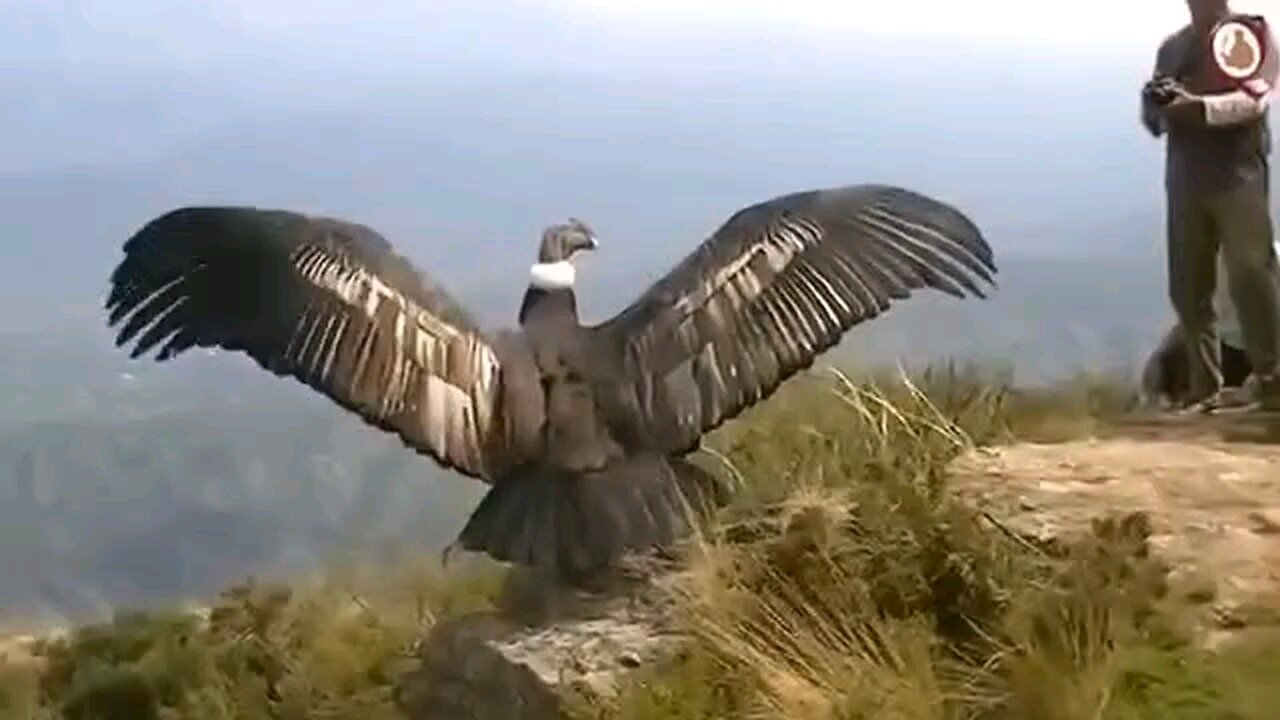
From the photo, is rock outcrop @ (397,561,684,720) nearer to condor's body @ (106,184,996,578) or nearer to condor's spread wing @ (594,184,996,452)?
condor's body @ (106,184,996,578)

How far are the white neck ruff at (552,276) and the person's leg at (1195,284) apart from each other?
2.49 metres

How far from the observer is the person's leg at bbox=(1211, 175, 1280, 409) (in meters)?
7.14

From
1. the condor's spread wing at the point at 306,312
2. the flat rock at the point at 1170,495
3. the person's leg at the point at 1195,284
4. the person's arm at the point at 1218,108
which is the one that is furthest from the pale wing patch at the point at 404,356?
the person's leg at the point at 1195,284

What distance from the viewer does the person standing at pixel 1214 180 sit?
7090 millimetres

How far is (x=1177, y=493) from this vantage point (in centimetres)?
651

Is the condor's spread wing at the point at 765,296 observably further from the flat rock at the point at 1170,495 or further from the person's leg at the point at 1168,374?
the person's leg at the point at 1168,374

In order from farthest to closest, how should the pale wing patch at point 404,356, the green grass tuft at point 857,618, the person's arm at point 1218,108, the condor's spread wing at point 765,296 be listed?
the person's arm at point 1218,108
the condor's spread wing at point 765,296
the pale wing patch at point 404,356
the green grass tuft at point 857,618

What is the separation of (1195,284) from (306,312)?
135 inches

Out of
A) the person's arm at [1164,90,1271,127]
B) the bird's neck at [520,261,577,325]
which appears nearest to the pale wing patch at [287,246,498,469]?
the bird's neck at [520,261,577,325]

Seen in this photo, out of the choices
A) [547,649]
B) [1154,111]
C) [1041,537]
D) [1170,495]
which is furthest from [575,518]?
[1154,111]

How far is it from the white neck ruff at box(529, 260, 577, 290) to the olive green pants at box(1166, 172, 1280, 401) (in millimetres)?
2491

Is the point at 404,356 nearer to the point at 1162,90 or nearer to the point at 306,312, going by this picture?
the point at 306,312

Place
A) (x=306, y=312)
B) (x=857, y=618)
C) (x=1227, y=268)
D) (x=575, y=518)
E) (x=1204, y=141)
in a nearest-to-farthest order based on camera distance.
Answer: (x=306, y=312) < (x=575, y=518) < (x=857, y=618) < (x=1204, y=141) < (x=1227, y=268)

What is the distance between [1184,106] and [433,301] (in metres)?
2.87
